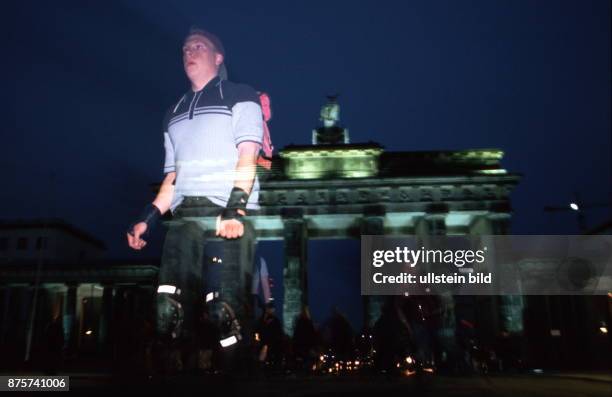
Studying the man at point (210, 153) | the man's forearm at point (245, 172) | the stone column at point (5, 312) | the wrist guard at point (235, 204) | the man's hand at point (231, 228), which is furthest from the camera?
the stone column at point (5, 312)

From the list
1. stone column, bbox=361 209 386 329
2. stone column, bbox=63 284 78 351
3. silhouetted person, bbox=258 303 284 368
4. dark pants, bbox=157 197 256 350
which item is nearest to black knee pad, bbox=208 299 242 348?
silhouetted person, bbox=258 303 284 368

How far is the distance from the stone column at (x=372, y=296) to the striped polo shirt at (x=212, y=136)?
2285 cm

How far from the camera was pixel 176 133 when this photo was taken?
15141 mm

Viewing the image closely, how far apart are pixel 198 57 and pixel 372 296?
24.4m

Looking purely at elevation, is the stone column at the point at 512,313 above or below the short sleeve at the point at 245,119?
below

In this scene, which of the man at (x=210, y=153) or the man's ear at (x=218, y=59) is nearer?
the man at (x=210, y=153)

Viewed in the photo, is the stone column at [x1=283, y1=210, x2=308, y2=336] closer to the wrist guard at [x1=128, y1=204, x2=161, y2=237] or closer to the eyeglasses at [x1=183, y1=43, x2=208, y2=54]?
the wrist guard at [x1=128, y1=204, x2=161, y2=237]

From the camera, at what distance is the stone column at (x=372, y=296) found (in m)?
35.6

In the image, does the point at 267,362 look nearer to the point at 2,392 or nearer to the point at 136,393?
the point at 136,393

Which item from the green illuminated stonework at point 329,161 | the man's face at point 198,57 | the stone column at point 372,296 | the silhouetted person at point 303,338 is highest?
the green illuminated stonework at point 329,161

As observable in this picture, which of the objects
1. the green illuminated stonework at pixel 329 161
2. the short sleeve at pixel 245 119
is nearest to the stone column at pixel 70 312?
the green illuminated stonework at pixel 329 161

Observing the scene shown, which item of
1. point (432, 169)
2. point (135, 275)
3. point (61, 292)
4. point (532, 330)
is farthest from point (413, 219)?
point (61, 292)

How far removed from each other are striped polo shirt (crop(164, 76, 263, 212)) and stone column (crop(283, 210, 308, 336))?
2162 centimetres

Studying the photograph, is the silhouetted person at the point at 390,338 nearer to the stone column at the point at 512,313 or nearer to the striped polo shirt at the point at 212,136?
the striped polo shirt at the point at 212,136
